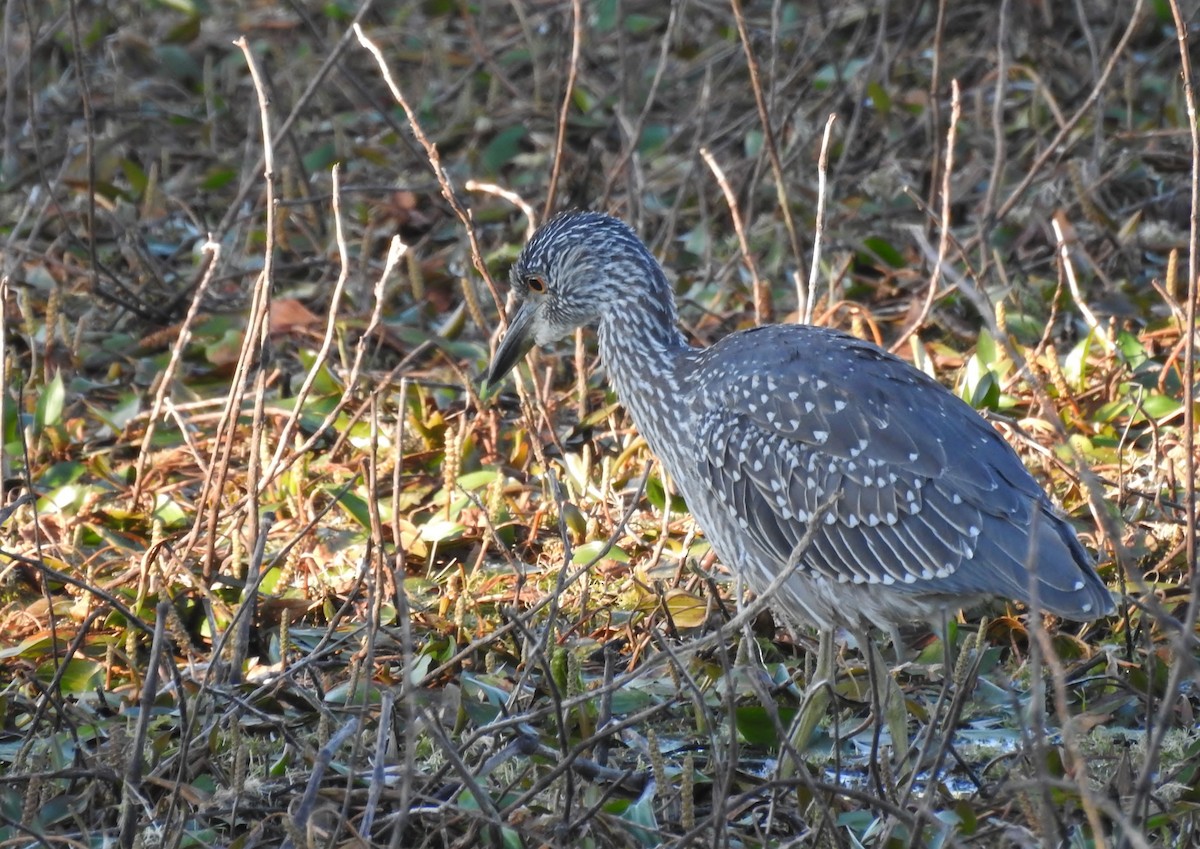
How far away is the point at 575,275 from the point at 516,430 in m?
1.14

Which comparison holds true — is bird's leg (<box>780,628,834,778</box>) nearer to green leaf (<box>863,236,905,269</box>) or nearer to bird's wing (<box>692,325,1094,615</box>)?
bird's wing (<box>692,325,1094,615</box>)

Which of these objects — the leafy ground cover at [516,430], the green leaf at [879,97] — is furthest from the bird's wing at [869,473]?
the green leaf at [879,97]

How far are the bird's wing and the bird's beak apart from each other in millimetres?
983

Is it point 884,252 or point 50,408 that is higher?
point 884,252

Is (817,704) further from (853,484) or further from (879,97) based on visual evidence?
(879,97)

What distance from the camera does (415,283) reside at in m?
7.28

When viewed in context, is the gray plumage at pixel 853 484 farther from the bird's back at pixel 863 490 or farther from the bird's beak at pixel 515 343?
the bird's beak at pixel 515 343

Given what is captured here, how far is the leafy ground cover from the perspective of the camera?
387 centimetres

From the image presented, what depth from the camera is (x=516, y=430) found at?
256 inches

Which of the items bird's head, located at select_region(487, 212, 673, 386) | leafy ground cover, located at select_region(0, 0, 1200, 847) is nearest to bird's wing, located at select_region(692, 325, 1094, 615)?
leafy ground cover, located at select_region(0, 0, 1200, 847)

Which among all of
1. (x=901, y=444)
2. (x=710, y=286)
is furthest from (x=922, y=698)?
(x=710, y=286)

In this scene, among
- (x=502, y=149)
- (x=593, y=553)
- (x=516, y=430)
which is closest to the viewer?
(x=593, y=553)

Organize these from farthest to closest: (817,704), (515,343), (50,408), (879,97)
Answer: (879,97), (50,408), (515,343), (817,704)

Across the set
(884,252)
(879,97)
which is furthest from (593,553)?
(879,97)
